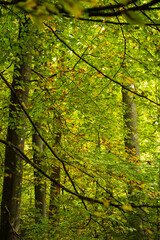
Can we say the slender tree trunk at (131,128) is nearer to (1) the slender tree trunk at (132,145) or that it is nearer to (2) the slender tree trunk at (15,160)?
(1) the slender tree trunk at (132,145)

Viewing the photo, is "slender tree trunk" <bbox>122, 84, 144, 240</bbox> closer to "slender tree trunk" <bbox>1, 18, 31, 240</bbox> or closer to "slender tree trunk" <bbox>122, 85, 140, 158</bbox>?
"slender tree trunk" <bbox>122, 85, 140, 158</bbox>

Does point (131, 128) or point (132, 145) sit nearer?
point (132, 145)

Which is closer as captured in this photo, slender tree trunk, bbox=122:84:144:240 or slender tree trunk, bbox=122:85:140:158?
slender tree trunk, bbox=122:84:144:240

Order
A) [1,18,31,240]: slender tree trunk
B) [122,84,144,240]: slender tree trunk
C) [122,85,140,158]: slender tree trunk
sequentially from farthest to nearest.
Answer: [122,85,140,158]: slender tree trunk < [122,84,144,240]: slender tree trunk < [1,18,31,240]: slender tree trunk

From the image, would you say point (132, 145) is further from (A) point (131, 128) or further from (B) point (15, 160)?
(B) point (15, 160)

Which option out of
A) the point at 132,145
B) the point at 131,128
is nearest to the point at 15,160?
the point at 132,145

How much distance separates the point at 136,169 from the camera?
5.32 m

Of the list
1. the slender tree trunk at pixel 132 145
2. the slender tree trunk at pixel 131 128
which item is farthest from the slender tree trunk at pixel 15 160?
the slender tree trunk at pixel 131 128

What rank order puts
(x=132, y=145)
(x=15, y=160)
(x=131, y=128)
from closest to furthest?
(x=15, y=160)
(x=132, y=145)
(x=131, y=128)

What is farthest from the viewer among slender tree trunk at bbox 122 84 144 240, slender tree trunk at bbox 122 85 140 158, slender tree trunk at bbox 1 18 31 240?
slender tree trunk at bbox 122 85 140 158

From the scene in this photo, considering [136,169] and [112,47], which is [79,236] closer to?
[136,169]

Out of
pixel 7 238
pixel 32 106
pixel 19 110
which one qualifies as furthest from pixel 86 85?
pixel 7 238

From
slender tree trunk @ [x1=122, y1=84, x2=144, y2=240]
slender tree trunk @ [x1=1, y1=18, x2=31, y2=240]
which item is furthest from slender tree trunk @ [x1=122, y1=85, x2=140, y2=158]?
slender tree trunk @ [x1=1, y1=18, x2=31, y2=240]

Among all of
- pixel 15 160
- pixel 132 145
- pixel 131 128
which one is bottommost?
pixel 15 160
